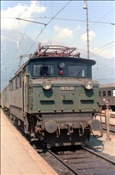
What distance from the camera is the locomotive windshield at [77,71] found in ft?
33.9

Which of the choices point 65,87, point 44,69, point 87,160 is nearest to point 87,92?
point 65,87

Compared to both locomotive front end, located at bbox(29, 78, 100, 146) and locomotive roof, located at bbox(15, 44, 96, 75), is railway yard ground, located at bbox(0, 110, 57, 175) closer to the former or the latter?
locomotive front end, located at bbox(29, 78, 100, 146)

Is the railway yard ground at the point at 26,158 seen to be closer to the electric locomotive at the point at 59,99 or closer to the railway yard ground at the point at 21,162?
the railway yard ground at the point at 21,162

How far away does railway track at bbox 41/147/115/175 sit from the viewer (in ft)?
24.0

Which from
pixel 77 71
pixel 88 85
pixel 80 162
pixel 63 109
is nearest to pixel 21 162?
pixel 80 162

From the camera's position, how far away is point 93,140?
1198 centimetres

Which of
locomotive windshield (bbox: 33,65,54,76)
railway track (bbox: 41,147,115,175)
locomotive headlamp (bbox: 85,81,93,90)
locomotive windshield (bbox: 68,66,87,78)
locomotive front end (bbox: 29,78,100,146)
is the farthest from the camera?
locomotive windshield (bbox: 68,66,87,78)

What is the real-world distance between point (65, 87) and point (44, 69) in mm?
1103

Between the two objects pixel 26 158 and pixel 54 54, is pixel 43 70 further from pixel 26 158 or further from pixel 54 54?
pixel 26 158

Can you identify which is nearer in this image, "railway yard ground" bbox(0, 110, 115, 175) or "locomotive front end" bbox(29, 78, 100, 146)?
"railway yard ground" bbox(0, 110, 115, 175)

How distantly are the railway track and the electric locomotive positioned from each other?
1.28 ft

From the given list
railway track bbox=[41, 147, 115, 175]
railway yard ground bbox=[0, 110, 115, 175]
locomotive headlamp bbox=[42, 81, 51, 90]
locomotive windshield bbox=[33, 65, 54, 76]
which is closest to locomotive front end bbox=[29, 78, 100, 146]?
locomotive headlamp bbox=[42, 81, 51, 90]

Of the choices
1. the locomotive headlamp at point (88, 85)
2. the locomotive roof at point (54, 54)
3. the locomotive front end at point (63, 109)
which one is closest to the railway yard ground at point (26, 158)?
the locomotive front end at point (63, 109)

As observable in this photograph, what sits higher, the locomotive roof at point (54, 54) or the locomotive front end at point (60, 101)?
the locomotive roof at point (54, 54)
